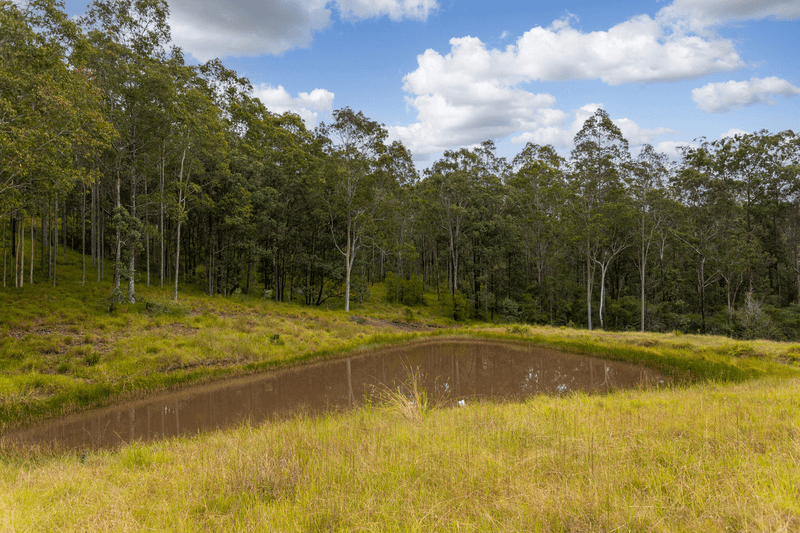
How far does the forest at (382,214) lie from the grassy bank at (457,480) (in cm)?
1744

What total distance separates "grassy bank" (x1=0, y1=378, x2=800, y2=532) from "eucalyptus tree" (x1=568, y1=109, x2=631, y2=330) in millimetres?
28444

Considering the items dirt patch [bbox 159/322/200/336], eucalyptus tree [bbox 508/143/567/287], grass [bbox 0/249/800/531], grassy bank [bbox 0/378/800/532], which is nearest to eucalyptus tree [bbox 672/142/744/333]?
eucalyptus tree [bbox 508/143/567/287]

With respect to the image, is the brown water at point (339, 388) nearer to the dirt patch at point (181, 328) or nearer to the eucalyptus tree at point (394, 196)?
the dirt patch at point (181, 328)

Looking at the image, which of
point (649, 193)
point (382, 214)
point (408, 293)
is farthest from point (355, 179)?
point (649, 193)

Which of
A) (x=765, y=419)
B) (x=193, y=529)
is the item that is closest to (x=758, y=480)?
(x=765, y=419)

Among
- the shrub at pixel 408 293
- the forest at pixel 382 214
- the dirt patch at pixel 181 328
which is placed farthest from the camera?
the shrub at pixel 408 293

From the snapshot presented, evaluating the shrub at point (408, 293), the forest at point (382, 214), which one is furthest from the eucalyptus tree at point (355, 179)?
the shrub at point (408, 293)

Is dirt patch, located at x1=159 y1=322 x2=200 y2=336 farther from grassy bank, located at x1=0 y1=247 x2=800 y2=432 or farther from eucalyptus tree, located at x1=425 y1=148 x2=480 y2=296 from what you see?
eucalyptus tree, located at x1=425 y1=148 x2=480 y2=296

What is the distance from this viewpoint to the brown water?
9031 mm

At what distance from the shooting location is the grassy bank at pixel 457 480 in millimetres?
3059

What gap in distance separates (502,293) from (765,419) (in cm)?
3550

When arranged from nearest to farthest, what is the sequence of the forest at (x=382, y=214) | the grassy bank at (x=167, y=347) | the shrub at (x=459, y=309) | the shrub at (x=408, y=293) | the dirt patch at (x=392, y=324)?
1. the grassy bank at (x=167, y=347)
2. the forest at (x=382, y=214)
3. the dirt patch at (x=392, y=324)
4. the shrub at (x=459, y=309)
5. the shrub at (x=408, y=293)

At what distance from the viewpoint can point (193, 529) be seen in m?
3.31

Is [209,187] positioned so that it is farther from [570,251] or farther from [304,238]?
[570,251]
